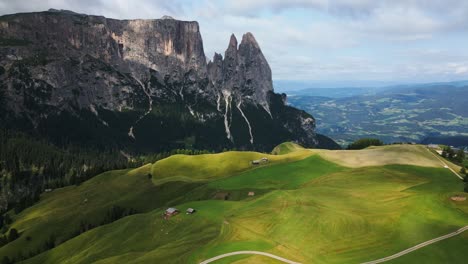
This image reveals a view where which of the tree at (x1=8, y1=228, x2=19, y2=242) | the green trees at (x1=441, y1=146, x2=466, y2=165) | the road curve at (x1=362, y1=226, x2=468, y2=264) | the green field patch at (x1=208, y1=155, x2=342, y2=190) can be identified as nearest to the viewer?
the road curve at (x1=362, y1=226, x2=468, y2=264)

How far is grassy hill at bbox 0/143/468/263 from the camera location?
77.4 meters

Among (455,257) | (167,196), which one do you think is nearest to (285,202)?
(455,257)

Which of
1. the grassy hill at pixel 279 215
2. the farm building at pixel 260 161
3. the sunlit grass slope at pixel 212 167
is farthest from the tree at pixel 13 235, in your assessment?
the farm building at pixel 260 161

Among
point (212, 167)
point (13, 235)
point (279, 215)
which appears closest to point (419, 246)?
point (279, 215)

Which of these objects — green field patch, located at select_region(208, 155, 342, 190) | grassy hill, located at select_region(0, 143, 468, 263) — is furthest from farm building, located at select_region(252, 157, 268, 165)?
green field patch, located at select_region(208, 155, 342, 190)

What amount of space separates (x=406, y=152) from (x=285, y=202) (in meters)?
89.1

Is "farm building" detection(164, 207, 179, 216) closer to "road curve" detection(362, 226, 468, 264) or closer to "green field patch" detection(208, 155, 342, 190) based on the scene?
"green field patch" detection(208, 155, 342, 190)

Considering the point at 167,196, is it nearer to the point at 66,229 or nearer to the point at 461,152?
the point at 66,229

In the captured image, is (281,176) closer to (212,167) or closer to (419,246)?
(212,167)

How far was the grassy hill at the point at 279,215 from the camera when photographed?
7738cm

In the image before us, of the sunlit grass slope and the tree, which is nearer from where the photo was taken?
the tree

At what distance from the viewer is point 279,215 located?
9306 centimetres

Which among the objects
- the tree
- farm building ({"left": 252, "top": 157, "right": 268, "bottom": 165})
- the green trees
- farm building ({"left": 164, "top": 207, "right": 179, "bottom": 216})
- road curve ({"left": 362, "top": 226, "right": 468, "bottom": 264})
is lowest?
the tree

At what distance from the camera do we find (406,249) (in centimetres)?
7362
